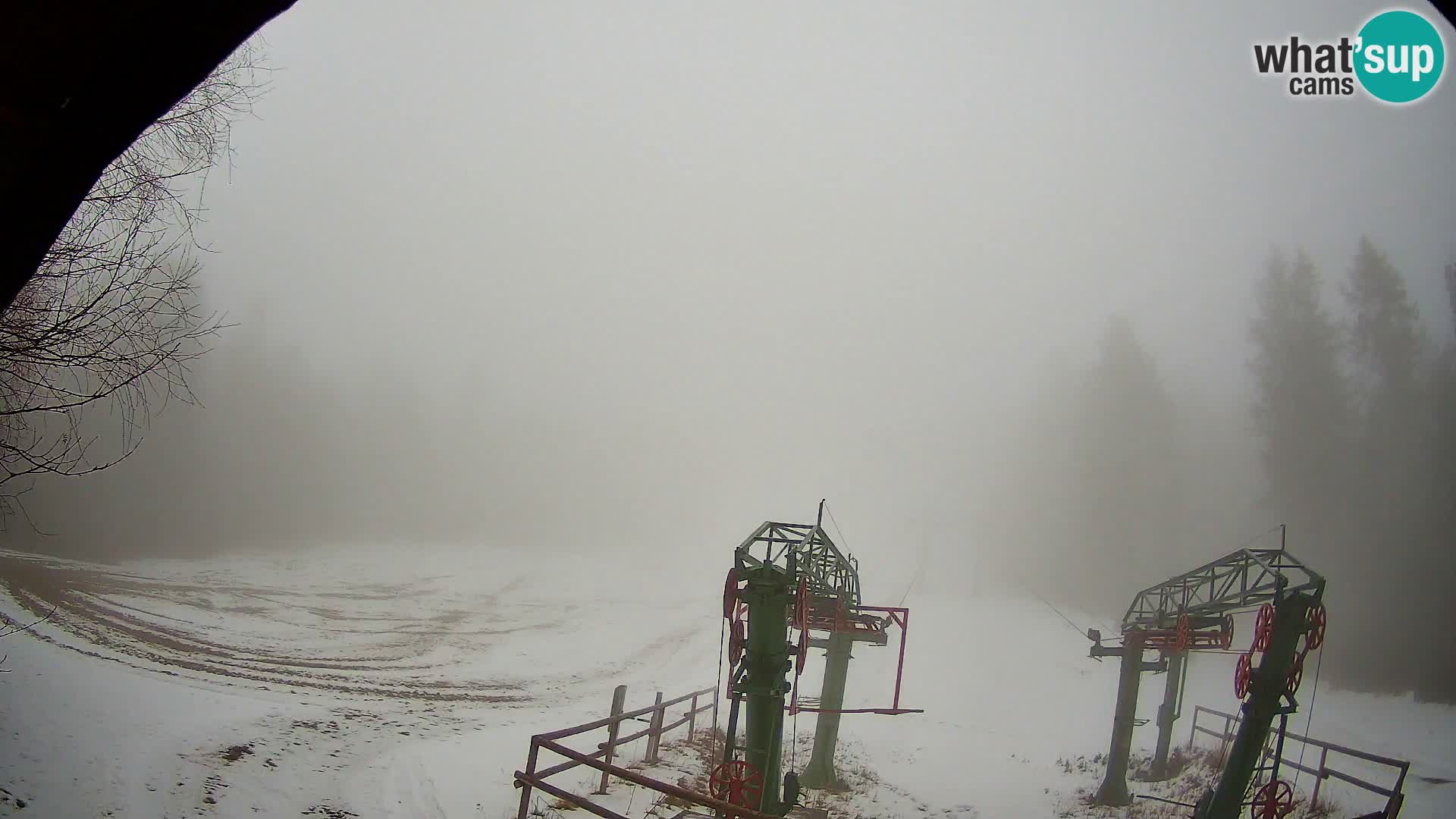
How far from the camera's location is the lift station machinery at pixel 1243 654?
38.7 ft

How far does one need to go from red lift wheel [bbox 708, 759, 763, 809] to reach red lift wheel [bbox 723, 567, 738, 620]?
2322 millimetres

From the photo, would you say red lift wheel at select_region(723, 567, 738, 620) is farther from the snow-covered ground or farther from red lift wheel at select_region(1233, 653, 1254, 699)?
red lift wheel at select_region(1233, 653, 1254, 699)

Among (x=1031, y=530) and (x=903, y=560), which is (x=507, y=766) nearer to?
(x=1031, y=530)

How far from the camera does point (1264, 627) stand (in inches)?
490

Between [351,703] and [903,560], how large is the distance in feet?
220

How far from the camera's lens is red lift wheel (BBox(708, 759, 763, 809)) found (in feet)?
33.7

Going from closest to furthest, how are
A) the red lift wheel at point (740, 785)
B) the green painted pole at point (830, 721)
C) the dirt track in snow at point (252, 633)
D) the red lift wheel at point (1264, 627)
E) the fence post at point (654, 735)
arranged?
the red lift wheel at point (740, 785)
the red lift wheel at point (1264, 627)
the fence post at point (654, 735)
the green painted pole at point (830, 721)
the dirt track in snow at point (252, 633)

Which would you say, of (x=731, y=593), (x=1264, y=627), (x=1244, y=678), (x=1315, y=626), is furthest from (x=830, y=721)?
(x=1315, y=626)

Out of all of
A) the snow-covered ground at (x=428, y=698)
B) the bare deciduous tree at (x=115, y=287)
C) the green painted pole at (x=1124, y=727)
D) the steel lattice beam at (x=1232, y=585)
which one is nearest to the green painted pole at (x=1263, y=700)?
the steel lattice beam at (x=1232, y=585)

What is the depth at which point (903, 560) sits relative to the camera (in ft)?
249

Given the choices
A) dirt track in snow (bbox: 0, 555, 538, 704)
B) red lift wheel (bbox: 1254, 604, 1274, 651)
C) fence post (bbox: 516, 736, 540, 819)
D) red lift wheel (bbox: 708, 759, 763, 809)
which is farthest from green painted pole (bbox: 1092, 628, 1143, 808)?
dirt track in snow (bbox: 0, 555, 538, 704)

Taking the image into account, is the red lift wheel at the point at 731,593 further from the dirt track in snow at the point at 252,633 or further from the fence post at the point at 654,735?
the dirt track in snow at the point at 252,633

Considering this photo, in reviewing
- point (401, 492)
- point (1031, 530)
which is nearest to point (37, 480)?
point (401, 492)

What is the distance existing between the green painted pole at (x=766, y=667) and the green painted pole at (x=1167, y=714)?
1427 centimetres
